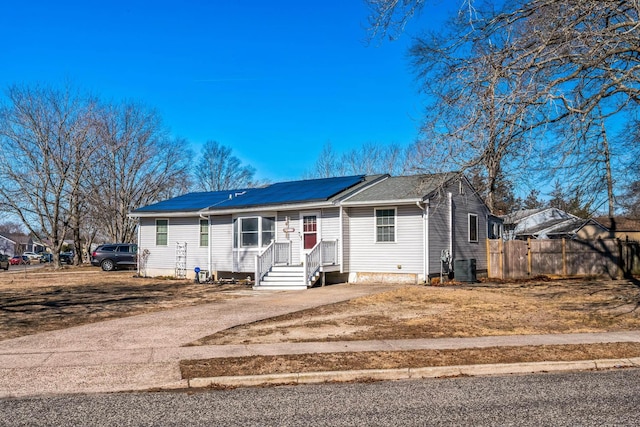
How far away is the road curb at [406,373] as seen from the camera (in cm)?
689

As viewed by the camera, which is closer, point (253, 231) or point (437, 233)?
point (437, 233)

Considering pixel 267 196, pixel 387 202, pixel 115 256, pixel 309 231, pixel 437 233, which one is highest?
pixel 267 196

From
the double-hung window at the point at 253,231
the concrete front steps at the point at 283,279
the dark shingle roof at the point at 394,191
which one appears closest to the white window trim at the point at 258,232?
the double-hung window at the point at 253,231

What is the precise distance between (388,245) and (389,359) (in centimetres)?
1291

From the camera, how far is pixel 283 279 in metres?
19.6

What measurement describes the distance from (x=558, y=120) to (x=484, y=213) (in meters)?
14.6

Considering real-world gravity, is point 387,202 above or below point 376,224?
above

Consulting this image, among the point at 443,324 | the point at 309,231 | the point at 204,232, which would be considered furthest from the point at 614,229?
the point at 443,324

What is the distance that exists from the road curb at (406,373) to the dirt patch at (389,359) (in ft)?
0.59

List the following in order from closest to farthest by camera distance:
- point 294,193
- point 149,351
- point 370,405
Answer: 1. point 370,405
2. point 149,351
3. point 294,193

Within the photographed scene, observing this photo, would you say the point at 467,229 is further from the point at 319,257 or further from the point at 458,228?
the point at 319,257

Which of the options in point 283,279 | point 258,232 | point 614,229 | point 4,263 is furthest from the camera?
point 4,263

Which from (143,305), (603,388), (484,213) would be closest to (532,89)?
(603,388)

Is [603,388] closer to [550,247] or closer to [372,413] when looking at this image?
[372,413]
